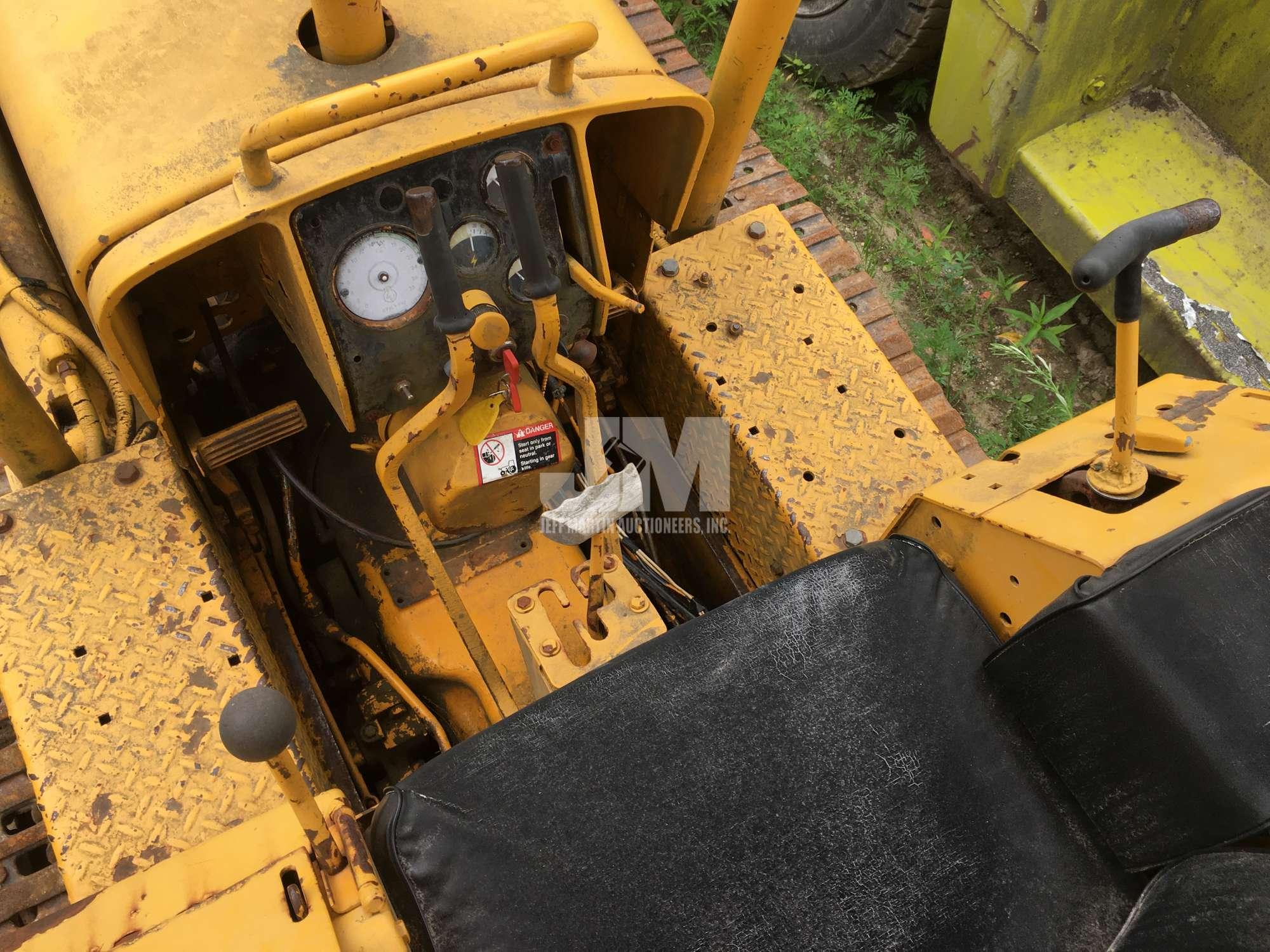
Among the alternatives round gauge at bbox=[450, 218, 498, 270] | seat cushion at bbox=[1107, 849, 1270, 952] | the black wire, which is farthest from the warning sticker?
seat cushion at bbox=[1107, 849, 1270, 952]

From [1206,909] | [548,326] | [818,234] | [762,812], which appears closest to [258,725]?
[762,812]

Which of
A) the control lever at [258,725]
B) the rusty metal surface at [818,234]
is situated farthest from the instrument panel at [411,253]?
the rusty metal surface at [818,234]

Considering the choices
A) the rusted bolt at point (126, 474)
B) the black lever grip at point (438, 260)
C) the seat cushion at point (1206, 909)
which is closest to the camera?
the seat cushion at point (1206, 909)

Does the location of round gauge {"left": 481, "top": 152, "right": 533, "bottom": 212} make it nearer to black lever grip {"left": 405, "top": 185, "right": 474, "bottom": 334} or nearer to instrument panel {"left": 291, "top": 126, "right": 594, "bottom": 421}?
instrument panel {"left": 291, "top": 126, "right": 594, "bottom": 421}

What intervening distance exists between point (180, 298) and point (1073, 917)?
7.70 feet

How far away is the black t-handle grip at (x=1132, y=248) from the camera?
165 centimetres

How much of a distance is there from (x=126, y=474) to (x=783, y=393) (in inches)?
62.4

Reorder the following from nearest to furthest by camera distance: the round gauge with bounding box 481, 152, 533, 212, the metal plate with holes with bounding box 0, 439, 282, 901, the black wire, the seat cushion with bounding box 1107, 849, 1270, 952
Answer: the seat cushion with bounding box 1107, 849, 1270, 952 → the metal plate with holes with bounding box 0, 439, 282, 901 → the round gauge with bounding box 481, 152, 533, 212 → the black wire

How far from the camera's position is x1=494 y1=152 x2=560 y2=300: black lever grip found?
69.5 inches

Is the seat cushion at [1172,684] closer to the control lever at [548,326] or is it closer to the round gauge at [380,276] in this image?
the control lever at [548,326]

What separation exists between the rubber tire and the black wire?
3.00 meters

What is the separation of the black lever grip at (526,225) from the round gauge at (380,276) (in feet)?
1.24

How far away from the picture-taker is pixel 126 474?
7.84ft

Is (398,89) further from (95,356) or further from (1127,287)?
(1127,287)
